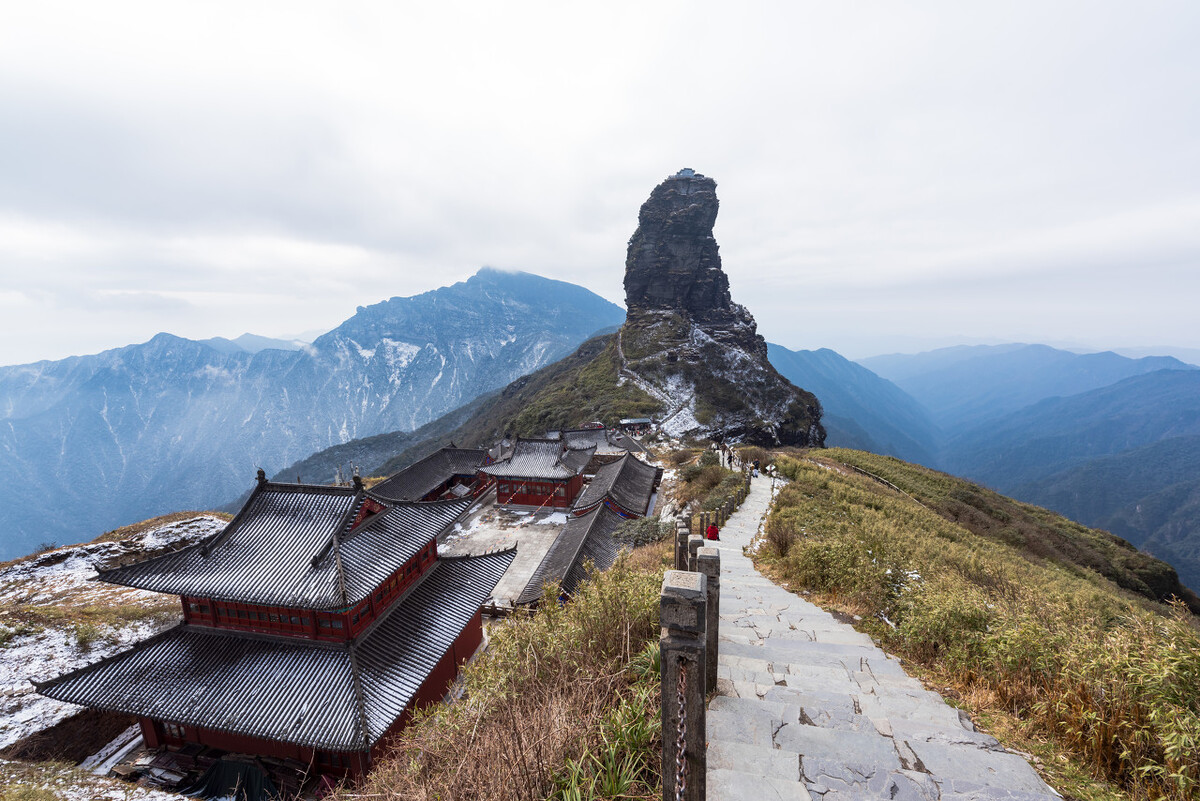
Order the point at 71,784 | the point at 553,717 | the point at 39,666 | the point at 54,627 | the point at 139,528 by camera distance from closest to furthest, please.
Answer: the point at 553,717 < the point at 71,784 < the point at 39,666 < the point at 54,627 < the point at 139,528

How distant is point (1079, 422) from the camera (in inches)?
7500

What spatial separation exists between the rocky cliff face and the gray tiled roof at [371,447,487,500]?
89.4 feet

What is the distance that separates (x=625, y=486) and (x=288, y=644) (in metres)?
21.4

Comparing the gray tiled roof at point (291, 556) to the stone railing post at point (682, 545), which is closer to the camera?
the stone railing post at point (682, 545)

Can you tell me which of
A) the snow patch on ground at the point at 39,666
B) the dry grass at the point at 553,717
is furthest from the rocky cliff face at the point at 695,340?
the dry grass at the point at 553,717

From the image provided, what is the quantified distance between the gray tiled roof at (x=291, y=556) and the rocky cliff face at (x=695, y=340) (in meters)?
49.1

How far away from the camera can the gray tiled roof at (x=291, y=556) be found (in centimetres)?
1273

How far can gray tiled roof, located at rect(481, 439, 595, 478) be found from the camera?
3691cm

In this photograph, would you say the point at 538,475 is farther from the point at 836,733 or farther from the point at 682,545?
the point at 836,733

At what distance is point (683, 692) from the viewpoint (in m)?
3.95

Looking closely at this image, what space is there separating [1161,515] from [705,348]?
302ft

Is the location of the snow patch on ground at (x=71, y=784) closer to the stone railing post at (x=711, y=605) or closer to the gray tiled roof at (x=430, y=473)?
the stone railing post at (x=711, y=605)

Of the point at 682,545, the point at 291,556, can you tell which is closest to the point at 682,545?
the point at 682,545

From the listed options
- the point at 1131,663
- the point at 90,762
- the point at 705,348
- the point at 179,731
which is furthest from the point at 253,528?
the point at 705,348
